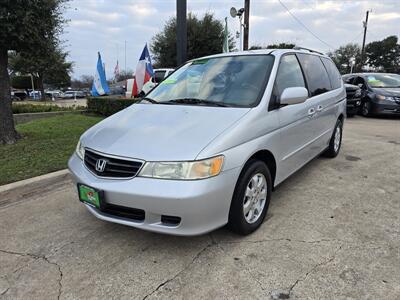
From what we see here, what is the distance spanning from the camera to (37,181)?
427 cm

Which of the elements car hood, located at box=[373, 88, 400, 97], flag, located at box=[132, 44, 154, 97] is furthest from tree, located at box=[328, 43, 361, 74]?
flag, located at box=[132, 44, 154, 97]

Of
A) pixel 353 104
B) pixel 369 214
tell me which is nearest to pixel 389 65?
pixel 353 104

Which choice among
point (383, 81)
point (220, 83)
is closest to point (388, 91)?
point (383, 81)

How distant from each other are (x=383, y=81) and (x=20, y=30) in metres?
12.0

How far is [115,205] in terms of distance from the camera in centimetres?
254

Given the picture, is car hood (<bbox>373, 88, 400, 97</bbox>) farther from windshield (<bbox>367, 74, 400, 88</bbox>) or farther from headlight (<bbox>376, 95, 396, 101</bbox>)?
windshield (<bbox>367, 74, 400, 88</bbox>)

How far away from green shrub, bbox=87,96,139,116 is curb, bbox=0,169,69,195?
226 inches

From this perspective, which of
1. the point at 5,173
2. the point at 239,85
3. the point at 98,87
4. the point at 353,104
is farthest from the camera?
the point at 98,87

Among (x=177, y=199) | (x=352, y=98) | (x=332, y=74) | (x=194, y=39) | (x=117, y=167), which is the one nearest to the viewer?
(x=177, y=199)

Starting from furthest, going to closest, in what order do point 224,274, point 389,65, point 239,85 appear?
point 389,65 < point 239,85 < point 224,274

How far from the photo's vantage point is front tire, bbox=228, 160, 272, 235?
8.78 feet

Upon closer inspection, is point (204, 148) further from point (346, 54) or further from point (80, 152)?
point (346, 54)

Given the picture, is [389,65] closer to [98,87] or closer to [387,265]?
[98,87]

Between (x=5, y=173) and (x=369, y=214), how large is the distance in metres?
4.71
